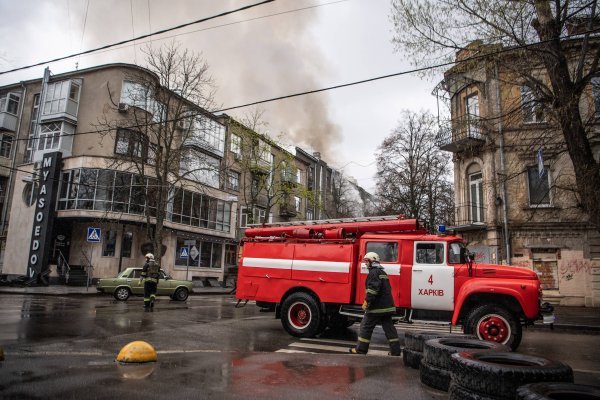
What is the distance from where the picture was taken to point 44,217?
2898 centimetres

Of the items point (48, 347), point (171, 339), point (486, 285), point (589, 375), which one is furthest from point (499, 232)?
point (48, 347)

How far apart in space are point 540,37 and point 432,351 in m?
11.2

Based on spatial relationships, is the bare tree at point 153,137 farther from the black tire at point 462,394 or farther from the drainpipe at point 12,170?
the black tire at point 462,394

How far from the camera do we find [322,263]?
10.4 meters

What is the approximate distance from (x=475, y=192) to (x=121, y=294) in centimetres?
1937

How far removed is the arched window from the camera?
24109 millimetres

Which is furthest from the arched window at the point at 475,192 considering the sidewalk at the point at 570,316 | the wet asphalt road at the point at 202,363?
the wet asphalt road at the point at 202,363

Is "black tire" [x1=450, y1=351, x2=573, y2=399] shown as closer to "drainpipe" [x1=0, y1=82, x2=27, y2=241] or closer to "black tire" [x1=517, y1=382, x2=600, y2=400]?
"black tire" [x1=517, y1=382, x2=600, y2=400]

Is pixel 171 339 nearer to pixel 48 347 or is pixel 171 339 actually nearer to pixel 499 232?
pixel 48 347

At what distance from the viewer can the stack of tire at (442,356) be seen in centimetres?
506

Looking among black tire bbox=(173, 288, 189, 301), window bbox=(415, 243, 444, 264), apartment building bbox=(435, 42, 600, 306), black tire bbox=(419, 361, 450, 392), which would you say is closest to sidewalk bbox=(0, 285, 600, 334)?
apartment building bbox=(435, 42, 600, 306)

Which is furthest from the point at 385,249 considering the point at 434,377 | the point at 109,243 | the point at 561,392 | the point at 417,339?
the point at 109,243

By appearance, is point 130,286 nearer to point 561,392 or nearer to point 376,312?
point 376,312

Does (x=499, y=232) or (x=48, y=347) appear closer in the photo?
(x=48, y=347)
